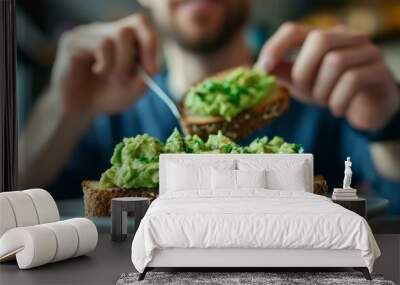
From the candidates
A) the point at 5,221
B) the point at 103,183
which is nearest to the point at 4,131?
the point at 103,183

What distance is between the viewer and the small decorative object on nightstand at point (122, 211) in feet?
22.3

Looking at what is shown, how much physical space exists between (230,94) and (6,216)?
3.15m

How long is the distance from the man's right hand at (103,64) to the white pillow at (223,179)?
7.53ft

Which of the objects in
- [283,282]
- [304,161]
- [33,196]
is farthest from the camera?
[304,161]

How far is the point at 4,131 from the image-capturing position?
27.0ft

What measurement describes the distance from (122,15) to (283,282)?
4607 mm

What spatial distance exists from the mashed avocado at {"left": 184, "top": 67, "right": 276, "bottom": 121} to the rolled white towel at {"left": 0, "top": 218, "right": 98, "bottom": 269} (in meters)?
2.66

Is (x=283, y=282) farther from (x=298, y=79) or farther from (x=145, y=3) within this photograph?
(x=145, y=3)

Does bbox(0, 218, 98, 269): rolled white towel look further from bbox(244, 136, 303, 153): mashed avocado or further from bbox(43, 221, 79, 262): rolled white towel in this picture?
bbox(244, 136, 303, 153): mashed avocado

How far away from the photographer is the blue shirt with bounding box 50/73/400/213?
27.9 feet

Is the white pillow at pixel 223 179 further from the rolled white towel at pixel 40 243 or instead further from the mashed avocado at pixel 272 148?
the rolled white towel at pixel 40 243

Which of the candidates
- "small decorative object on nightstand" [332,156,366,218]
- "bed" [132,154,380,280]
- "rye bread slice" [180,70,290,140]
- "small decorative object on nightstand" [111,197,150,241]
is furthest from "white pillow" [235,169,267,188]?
"rye bread slice" [180,70,290,140]

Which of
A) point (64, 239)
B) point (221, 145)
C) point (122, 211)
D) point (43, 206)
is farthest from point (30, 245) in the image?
point (221, 145)

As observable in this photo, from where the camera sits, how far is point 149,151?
7523 mm
